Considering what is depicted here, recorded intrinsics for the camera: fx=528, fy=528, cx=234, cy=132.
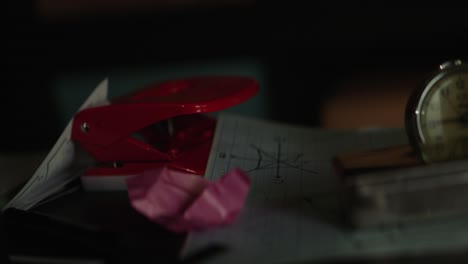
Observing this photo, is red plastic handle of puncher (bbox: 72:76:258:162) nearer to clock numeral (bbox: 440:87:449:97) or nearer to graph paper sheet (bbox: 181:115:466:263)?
graph paper sheet (bbox: 181:115:466:263)

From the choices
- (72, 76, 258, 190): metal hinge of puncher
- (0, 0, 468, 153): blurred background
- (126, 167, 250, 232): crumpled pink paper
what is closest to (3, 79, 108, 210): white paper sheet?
(72, 76, 258, 190): metal hinge of puncher

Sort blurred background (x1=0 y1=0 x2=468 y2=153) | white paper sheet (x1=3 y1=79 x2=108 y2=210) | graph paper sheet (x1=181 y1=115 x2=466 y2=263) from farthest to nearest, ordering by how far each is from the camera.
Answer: blurred background (x1=0 y1=0 x2=468 y2=153) < white paper sheet (x1=3 y1=79 x2=108 y2=210) < graph paper sheet (x1=181 y1=115 x2=466 y2=263)

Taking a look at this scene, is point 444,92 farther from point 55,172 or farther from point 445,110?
point 55,172

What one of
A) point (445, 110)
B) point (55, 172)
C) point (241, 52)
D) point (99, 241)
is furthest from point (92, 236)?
point (241, 52)

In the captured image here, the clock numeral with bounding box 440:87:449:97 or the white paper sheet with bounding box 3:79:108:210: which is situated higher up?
the clock numeral with bounding box 440:87:449:97

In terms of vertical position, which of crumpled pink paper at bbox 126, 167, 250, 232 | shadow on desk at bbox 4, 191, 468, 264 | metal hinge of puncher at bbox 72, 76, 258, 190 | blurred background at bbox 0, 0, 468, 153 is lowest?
shadow on desk at bbox 4, 191, 468, 264

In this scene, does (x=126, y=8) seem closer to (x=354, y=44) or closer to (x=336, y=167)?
(x=354, y=44)

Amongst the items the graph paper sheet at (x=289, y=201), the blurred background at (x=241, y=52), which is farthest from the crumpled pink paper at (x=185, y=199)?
the blurred background at (x=241, y=52)
